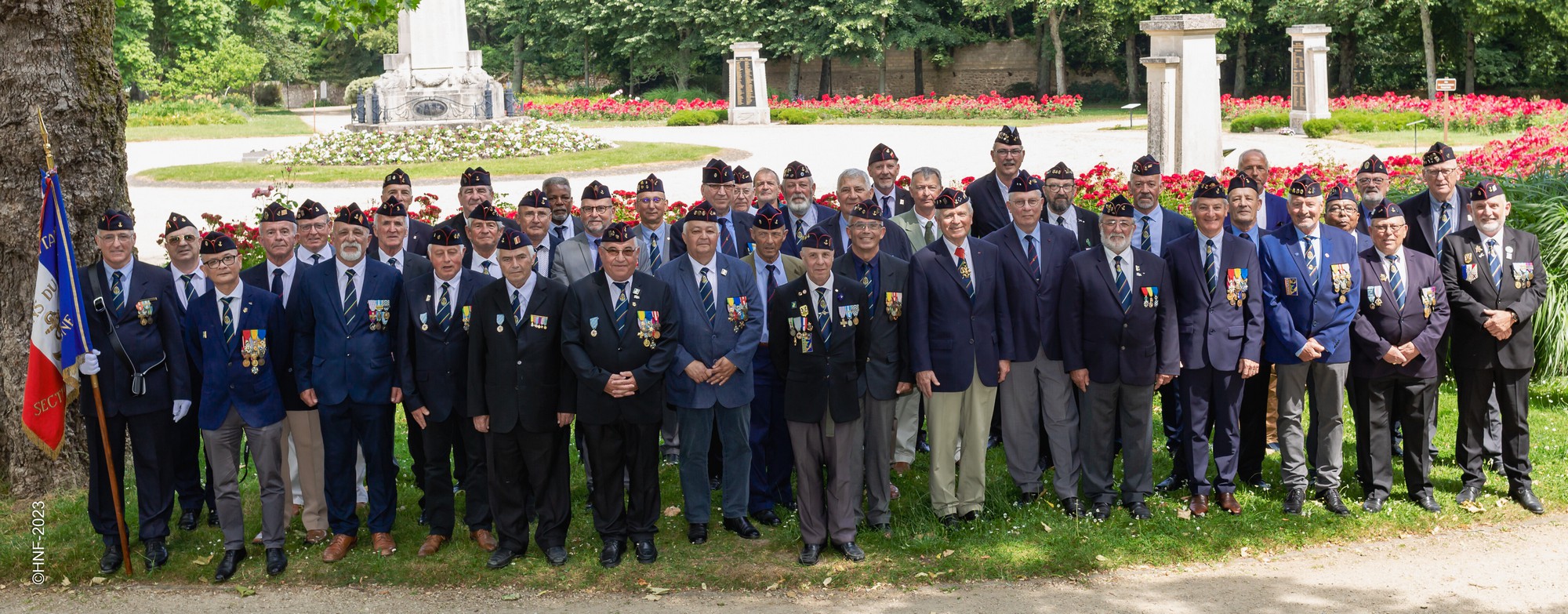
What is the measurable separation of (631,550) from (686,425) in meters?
0.74

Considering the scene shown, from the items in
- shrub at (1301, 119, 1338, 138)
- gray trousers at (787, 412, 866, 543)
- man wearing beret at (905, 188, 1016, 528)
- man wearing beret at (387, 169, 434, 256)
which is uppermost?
shrub at (1301, 119, 1338, 138)

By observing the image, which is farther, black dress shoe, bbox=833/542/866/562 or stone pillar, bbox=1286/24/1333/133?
stone pillar, bbox=1286/24/1333/133

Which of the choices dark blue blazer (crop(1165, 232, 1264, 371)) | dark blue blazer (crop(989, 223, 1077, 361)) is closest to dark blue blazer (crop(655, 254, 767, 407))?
dark blue blazer (crop(989, 223, 1077, 361))

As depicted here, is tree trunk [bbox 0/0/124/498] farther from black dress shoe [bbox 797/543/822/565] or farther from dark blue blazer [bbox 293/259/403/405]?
black dress shoe [bbox 797/543/822/565]

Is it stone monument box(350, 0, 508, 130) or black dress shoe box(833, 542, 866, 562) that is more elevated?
stone monument box(350, 0, 508, 130)

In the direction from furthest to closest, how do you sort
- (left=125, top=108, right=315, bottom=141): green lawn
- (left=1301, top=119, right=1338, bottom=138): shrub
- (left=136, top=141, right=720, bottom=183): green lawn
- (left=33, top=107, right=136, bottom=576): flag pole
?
(left=125, top=108, right=315, bottom=141): green lawn < (left=1301, top=119, right=1338, bottom=138): shrub < (left=136, top=141, right=720, bottom=183): green lawn < (left=33, top=107, right=136, bottom=576): flag pole

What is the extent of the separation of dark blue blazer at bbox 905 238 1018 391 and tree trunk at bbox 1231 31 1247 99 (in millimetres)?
44022

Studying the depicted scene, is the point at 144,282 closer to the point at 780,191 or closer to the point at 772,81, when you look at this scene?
the point at 780,191

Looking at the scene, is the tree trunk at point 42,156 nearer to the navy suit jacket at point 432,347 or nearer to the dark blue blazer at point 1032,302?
the navy suit jacket at point 432,347

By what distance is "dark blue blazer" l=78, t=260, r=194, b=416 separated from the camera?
6.83m

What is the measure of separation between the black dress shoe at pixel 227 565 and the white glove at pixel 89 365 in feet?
3.79

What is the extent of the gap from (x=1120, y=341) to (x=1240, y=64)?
4514cm

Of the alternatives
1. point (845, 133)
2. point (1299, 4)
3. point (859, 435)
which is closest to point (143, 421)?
point (859, 435)

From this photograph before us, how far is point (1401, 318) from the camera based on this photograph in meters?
7.22
